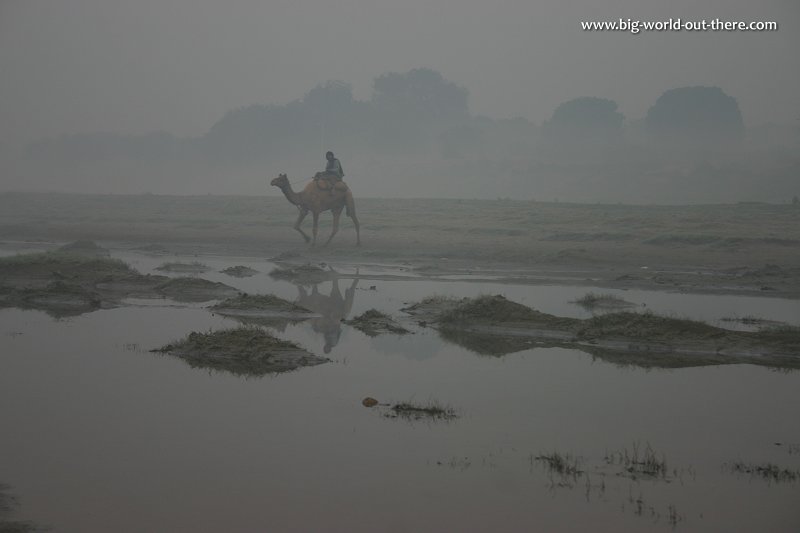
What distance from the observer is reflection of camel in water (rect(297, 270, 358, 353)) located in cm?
1309

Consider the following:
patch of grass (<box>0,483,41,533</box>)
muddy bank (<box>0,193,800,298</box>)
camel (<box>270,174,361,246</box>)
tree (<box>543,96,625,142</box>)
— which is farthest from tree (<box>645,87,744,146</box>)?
patch of grass (<box>0,483,41,533</box>)

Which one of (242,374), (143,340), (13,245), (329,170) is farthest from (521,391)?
(13,245)

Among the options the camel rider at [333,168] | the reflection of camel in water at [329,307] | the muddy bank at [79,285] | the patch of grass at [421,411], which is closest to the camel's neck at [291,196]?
the camel rider at [333,168]

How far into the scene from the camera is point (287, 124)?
3295 inches

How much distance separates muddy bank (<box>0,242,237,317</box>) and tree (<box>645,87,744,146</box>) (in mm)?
61606

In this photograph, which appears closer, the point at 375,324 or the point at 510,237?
the point at 375,324

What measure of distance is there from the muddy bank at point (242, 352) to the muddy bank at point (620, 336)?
2.78 m

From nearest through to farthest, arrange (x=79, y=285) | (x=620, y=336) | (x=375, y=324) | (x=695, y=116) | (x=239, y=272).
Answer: (x=620, y=336), (x=375, y=324), (x=79, y=285), (x=239, y=272), (x=695, y=116)

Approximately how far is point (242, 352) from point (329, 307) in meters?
5.18

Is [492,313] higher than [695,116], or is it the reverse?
[695,116]

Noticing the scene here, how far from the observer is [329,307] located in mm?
16000

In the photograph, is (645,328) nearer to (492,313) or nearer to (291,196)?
(492,313)

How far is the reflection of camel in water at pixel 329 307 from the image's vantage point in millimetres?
13094

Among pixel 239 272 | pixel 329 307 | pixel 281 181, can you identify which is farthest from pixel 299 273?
pixel 281 181
